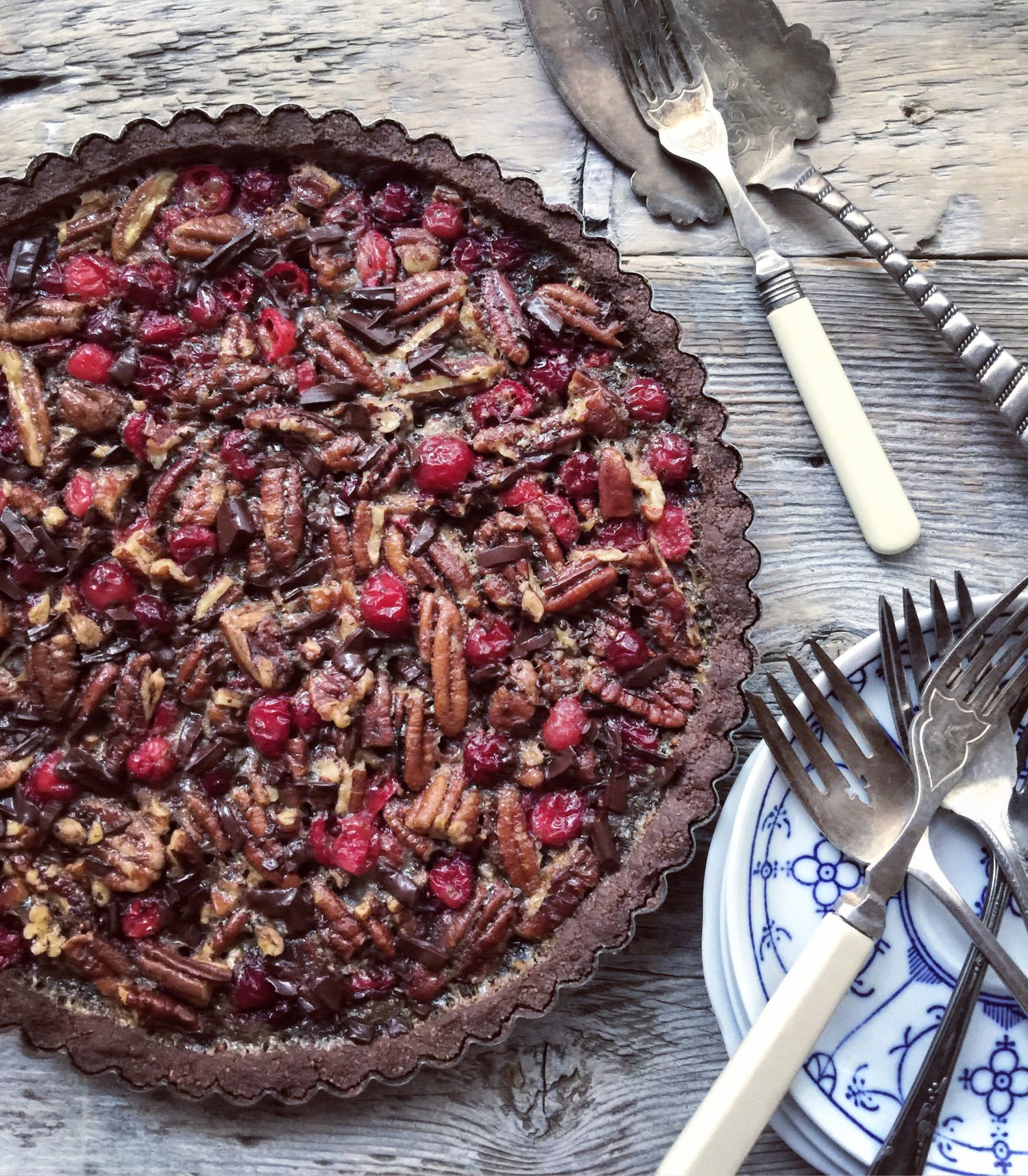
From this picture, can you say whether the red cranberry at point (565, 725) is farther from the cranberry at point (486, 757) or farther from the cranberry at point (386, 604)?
the cranberry at point (386, 604)

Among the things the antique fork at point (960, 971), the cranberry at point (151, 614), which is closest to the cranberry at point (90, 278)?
the cranberry at point (151, 614)

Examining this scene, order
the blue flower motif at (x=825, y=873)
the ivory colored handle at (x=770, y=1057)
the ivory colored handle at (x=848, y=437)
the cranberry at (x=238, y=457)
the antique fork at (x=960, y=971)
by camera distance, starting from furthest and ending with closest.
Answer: the ivory colored handle at (x=848, y=437)
the cranberry at (x=238, y=457)
the blue flower motif at (x=825, y=873)
the antique fork at (x=960, y=971)
the ivory colored handle at (x=770, y=1057)

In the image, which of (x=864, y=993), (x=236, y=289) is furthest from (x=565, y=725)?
(x=236, y=289)

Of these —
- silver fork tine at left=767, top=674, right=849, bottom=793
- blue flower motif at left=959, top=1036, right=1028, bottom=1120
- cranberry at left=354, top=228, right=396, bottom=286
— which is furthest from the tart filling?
blue flower motif at left=959, top=1036, right=1028, bottom=1120

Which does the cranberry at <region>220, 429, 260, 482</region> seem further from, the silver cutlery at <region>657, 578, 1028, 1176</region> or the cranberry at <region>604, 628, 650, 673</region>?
the silver cutlery at <region>657, 578, 1028, 1176</region>

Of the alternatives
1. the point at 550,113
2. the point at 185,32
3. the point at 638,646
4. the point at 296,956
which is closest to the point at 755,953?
the point at 638,646

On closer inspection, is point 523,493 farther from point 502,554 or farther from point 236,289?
point 236,289

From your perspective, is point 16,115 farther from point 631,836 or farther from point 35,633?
point 631,836
